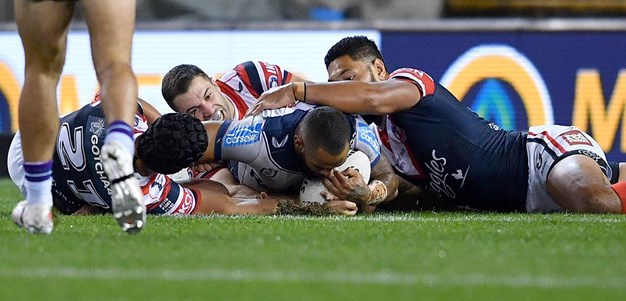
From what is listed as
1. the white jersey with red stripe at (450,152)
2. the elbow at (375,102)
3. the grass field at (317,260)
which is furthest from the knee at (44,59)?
the white jersey with red stripe at (450,152)

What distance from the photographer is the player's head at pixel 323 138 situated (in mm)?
5582

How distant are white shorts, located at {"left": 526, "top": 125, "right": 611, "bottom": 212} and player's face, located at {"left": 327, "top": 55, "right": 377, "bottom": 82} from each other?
0.92 meters

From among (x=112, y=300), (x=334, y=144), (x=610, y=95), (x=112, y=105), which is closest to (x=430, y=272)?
(x=112, y=300)

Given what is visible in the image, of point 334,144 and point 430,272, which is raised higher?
point 430,272

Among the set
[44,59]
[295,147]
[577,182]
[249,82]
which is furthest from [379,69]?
[44,59]

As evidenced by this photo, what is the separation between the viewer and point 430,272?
3645 millimetres

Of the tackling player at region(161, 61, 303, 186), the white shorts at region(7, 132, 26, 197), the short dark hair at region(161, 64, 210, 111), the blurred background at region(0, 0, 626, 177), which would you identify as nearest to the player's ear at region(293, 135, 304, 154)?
the tackling player at region(161, 61, 303, 186)

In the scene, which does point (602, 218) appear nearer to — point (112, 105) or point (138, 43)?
point (112, 105)

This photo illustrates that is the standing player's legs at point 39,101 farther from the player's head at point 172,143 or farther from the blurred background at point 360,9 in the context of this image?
the blurred background at point 360,9

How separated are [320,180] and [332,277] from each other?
7.83ft

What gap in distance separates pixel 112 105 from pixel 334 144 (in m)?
1.54

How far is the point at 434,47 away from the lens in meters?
10.3

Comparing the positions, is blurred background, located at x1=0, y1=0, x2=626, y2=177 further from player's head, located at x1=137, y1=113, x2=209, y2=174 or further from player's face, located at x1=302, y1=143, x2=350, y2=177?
player's head, located at x1=137, y1=113, x2=209, y2=174

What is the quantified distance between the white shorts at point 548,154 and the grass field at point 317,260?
78cm
